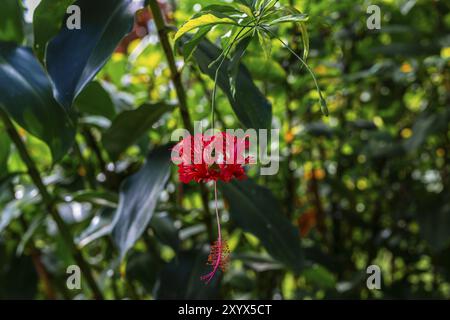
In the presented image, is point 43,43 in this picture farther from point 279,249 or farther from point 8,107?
point 279,249

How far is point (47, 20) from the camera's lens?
0.69 metres

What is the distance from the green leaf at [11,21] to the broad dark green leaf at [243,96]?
311 mm

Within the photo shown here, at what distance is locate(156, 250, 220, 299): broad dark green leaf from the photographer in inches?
34.2

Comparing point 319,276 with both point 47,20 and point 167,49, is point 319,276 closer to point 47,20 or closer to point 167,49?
point 167,49

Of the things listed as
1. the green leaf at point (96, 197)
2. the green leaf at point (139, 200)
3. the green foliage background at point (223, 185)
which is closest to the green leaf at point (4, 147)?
the green foliage background at point (223, 185)

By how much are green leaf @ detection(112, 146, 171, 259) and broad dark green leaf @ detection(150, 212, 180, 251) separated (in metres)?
0.09

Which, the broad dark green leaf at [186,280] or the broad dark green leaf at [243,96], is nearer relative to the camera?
the broad dark green leaf at [243,96]

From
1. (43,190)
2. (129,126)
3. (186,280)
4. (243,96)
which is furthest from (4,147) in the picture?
(243,96)

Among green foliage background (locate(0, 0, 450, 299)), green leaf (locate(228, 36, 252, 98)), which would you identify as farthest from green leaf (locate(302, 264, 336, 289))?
green leaf (locate(228, 36, 252, 98))

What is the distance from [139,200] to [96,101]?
176 millimetres

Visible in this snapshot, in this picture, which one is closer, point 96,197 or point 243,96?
point 243,96

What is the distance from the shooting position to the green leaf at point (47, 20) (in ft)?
2.21

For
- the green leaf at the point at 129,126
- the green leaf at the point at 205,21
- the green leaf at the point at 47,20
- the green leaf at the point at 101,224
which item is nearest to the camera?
the green leaf at the point at 205,21

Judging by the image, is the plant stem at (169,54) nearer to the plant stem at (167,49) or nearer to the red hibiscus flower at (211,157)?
the plant stem at (167,49)
